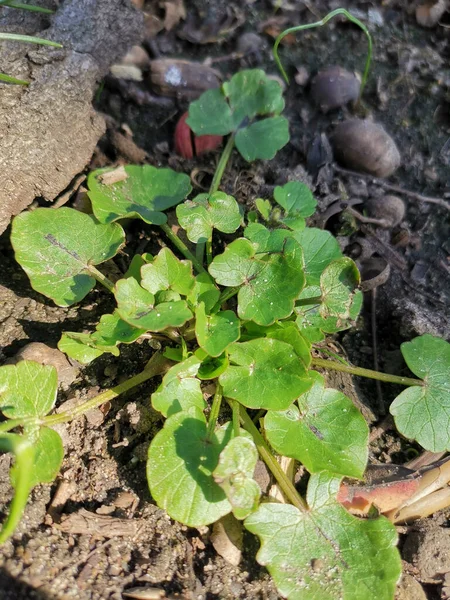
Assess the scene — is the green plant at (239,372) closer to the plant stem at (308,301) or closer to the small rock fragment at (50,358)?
the plant stem at (308,301)

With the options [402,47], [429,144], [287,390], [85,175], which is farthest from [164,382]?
[402,47]

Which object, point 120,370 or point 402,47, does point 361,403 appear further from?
point 402,47

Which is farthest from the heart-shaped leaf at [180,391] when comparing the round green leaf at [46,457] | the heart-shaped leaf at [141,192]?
the heart-shaped leaf at [141,192]

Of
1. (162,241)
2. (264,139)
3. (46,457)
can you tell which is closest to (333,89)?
(264,139)

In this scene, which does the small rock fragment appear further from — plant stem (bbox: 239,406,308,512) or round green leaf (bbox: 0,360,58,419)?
plant stem (bbox: 239,406,308,512)

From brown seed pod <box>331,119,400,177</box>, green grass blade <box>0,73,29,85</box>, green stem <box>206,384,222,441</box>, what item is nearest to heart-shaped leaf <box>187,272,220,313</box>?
green stem <box>206,384,222,441</box>

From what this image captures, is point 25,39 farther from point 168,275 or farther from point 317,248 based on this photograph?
point 317,248
